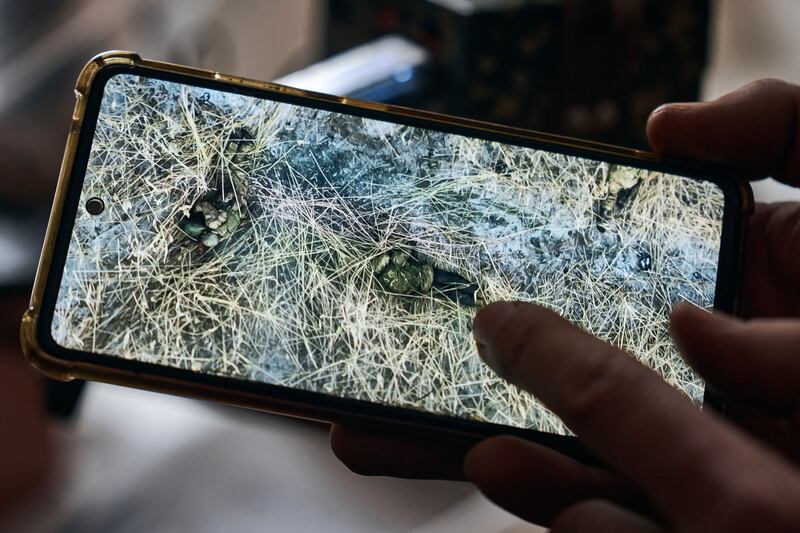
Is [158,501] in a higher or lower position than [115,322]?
lower

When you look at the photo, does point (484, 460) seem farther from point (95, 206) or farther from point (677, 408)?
point (95, 206)

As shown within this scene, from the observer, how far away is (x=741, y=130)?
0.40 metres

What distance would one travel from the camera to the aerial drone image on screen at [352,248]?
36cm

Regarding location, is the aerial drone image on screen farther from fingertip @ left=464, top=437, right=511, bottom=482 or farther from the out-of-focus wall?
the out-of-focus wall

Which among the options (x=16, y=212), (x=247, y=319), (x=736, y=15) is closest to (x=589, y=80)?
(x=736, y=15)

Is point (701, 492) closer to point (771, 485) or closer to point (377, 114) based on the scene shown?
point (771, 485)

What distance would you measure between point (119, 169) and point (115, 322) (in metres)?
0.09

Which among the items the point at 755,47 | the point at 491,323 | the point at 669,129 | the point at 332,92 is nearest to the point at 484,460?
the point at 491,323

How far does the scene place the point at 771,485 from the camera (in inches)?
9.1

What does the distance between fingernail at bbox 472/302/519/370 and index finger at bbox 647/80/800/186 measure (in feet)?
0.57

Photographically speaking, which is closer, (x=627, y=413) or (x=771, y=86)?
(x=627, y=413)

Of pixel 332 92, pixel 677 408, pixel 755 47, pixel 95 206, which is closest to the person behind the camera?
pixel 677 408

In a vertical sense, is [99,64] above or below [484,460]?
above

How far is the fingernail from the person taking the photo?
303 mm
